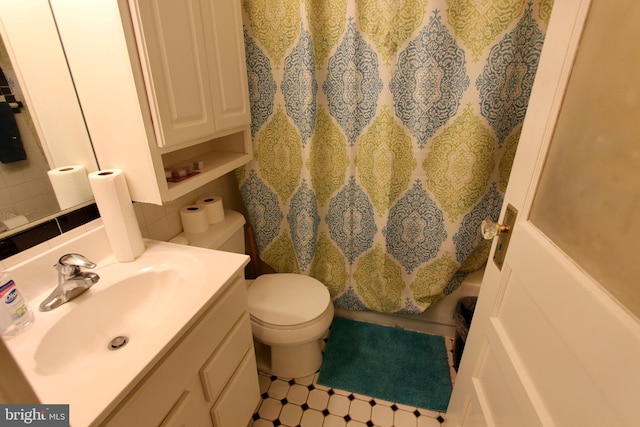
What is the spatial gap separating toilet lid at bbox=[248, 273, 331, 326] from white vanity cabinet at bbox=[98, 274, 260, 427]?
225 mm

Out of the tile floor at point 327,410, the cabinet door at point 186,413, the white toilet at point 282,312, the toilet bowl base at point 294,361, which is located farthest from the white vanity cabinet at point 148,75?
the tile floor at point 327,410

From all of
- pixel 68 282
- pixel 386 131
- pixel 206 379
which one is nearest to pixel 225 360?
pixel 206 379

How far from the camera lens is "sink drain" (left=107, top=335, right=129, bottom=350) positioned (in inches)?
30.9

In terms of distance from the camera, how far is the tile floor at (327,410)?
133cm

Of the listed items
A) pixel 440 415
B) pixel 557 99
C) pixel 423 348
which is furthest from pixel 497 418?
pixel 423 348

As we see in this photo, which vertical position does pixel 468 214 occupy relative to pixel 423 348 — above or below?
above

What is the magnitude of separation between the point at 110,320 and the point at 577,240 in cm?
113

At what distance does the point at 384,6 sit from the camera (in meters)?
1.14

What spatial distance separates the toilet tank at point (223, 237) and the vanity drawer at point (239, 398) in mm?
463

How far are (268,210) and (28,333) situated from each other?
1051mm

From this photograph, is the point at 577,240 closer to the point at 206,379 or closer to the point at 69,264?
the point at 206,379

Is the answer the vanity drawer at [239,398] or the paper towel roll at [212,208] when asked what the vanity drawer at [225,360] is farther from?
the paper towel roll at [212,208]

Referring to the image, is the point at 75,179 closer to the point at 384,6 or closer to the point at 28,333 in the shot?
the point at 28,333

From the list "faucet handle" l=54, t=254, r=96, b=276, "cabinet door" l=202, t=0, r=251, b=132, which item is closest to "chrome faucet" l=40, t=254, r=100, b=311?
"faucet handle" l=54, t=254, r=96, b=276
